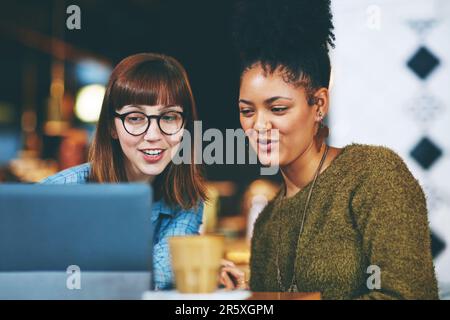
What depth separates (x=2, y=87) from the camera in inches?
255

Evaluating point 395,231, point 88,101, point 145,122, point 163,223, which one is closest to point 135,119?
point 145,122

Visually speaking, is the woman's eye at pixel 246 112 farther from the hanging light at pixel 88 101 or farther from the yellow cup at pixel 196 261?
the hanging light at pixel 88 101

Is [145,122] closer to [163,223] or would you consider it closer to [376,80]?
[163,223]

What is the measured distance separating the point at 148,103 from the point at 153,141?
4.0 inches

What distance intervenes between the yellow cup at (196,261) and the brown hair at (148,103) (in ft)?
1.80

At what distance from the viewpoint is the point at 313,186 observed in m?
1.60

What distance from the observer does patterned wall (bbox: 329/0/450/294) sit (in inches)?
105

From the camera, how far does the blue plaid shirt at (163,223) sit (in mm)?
1557

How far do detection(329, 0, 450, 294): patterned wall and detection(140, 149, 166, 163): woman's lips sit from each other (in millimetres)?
1181

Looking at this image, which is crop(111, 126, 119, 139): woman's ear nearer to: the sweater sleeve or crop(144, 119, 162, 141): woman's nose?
crop(144, 119, 162, 141): woman's nose

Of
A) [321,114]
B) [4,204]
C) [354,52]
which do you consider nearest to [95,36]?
[354,52]

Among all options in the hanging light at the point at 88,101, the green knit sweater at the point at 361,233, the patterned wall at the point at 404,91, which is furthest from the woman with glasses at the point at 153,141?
the hanging light at the point at 88,101
